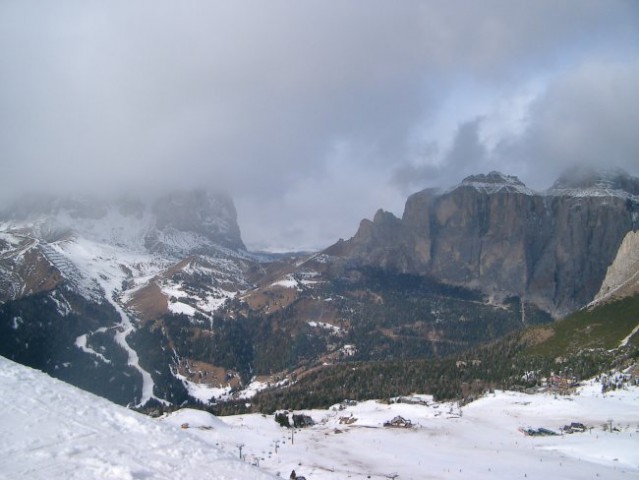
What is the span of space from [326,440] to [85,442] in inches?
3456

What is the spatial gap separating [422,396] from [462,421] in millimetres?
49138

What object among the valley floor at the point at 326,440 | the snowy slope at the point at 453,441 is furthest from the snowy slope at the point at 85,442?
the snowy slope at the point at 453,441

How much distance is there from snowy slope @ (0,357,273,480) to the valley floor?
4 centimetres

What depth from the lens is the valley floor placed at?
774 inches

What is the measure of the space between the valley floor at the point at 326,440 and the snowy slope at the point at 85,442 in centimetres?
4

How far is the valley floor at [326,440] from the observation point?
1966cm

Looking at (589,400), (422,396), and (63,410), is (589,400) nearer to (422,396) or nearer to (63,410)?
(422,396)

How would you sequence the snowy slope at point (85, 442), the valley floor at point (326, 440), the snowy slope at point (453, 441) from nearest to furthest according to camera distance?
the snowy slope at point (85, 442)
the valley floor at point (326, 440)
the snowy slope at point (453, 441)

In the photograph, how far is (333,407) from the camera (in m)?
158

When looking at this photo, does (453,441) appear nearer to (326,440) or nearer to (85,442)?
(326,440)

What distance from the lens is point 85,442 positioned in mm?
20188

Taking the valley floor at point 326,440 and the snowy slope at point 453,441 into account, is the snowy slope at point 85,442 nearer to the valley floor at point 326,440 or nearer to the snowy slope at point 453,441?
the valley floor at point 326,440

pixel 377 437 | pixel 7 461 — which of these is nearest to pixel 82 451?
pixel 7 461

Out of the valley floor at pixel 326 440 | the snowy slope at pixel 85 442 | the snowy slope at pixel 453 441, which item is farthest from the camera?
the snowy slope at pixel 453 441
